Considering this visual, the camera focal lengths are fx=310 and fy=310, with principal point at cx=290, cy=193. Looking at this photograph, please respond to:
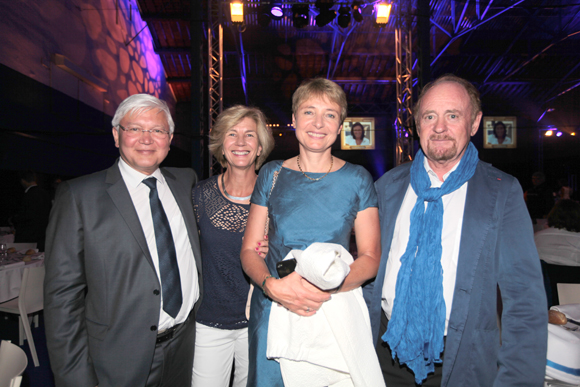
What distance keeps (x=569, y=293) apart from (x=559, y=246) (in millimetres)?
714

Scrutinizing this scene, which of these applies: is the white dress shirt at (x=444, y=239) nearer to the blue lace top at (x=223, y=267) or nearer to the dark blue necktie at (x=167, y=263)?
the blue lace top at (x=223, y=267)

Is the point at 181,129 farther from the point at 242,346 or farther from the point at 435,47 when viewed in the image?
the point at 242,346

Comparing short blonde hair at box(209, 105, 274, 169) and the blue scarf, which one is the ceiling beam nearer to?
short blonde hair at box(209, 105, 274, 169)

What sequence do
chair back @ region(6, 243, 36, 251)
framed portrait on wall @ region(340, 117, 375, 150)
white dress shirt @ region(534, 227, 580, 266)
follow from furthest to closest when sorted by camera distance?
1. framed portrait on wall @ region(340, 117, 375, 150)
2. chair back @ region(6, 243, 36, 251)
3. white dress shirt @ region(534, 227, 580, 266)

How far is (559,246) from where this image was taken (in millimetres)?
3146

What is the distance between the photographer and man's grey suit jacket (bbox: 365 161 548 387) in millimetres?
1255

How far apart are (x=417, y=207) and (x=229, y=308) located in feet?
3.79

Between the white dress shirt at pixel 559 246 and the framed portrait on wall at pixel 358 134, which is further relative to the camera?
the framed portrait on wall at pixel 358 134

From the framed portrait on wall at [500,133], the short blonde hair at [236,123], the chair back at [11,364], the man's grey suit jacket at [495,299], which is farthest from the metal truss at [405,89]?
the framed portrait on wall at [500,133]

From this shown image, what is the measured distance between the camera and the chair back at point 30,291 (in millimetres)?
3426

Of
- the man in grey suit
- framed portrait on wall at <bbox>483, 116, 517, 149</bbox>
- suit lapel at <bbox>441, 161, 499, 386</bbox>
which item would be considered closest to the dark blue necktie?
the man in grey suit

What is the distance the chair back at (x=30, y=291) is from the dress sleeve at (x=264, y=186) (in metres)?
3.47

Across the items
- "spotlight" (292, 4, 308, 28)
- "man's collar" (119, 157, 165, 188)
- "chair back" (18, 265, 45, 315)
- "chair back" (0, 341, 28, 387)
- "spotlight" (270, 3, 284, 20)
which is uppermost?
"spotlight" (270, 3, 284, 20)

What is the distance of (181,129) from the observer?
48.0 ft
